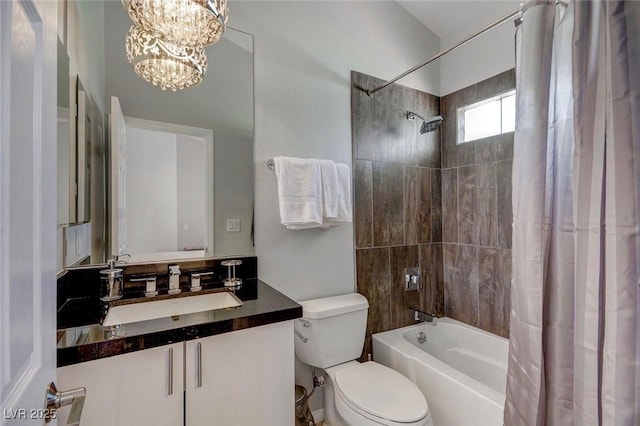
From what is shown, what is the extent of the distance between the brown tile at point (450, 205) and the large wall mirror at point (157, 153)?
1.61 metres

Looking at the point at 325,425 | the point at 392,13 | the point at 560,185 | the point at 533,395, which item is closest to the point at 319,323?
the point at 325,425

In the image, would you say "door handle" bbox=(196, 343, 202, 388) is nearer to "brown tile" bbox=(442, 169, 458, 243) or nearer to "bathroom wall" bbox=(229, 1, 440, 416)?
"bathroom wall" bbox=(229, 1, 440, 416)

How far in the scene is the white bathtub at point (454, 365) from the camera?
144 cm

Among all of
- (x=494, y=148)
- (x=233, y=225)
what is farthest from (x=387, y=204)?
(x=233, y=225)

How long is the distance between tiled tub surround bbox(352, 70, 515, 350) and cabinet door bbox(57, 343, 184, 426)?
131cm

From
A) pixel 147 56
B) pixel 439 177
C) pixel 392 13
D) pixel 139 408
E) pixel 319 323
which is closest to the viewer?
pixel 139 408

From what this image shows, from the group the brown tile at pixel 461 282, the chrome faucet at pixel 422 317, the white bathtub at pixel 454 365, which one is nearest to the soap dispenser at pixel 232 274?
the white bathtub at pixel 454 365

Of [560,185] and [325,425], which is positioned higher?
[560,185]

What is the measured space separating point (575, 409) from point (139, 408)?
1.28m

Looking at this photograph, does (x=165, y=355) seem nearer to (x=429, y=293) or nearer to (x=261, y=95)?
(x=261, y=95)

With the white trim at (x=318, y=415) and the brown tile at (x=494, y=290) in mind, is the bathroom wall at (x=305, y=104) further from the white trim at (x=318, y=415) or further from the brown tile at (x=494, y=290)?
the brown tile at (x=494, y=290)

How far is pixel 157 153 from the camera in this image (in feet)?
4.97

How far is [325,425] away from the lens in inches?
73.3

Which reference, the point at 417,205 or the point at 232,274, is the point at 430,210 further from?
the point at 232,274
